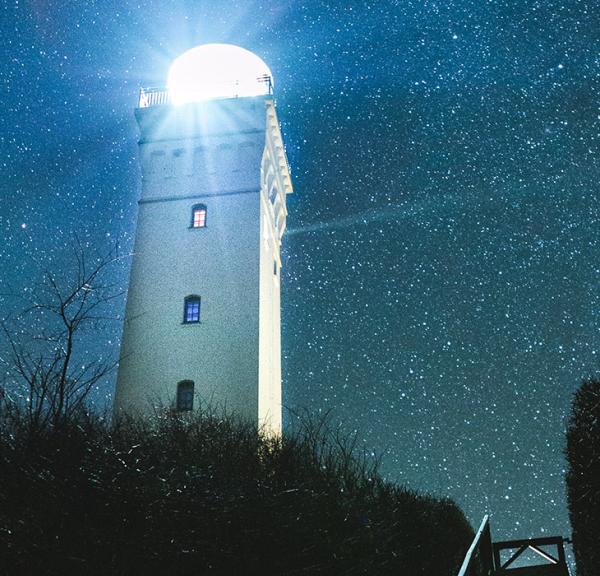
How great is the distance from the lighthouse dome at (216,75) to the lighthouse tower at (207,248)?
0.05 meters

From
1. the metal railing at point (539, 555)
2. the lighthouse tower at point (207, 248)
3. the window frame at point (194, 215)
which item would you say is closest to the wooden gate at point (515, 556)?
the metal railing at point (539, 555)

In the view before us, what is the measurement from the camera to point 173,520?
8.18m

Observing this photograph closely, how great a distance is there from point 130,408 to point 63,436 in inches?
353

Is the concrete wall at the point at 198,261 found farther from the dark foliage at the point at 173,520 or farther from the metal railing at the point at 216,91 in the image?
the dark foliage at the point at 173,520

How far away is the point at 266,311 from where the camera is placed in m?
23.4

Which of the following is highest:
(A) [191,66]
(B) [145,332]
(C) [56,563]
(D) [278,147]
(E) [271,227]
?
(A) [191,66]

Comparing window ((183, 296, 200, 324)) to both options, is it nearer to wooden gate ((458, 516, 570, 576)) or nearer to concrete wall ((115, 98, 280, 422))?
concrete wall ((115, 98, 280, 422))

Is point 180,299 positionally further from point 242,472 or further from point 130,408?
point 242,472

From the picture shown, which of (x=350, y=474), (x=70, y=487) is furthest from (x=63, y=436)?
(x=350, y=474)

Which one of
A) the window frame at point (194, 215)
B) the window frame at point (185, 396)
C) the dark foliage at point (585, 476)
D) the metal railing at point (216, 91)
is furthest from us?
the metal railing at point (216, 91)

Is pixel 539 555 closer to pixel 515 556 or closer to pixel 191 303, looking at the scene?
pixel 515 556

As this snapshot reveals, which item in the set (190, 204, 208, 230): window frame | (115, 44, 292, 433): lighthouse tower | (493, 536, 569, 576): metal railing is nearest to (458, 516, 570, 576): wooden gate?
(493, 536, 569, 576): metal railing

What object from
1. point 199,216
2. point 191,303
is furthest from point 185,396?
point 199,216

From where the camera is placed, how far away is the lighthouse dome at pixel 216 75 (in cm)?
2673
